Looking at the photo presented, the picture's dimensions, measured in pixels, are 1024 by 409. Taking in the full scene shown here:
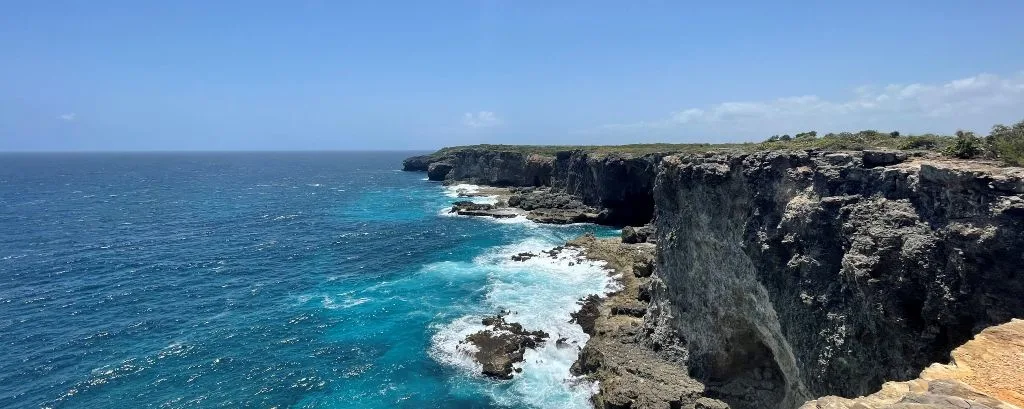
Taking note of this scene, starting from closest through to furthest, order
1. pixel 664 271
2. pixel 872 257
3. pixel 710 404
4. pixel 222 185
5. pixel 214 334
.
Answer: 1. pixel 872 257
2. pixel 710 404
3. pixel 664 271
4. pixel 214 334
5. pixel 222 185

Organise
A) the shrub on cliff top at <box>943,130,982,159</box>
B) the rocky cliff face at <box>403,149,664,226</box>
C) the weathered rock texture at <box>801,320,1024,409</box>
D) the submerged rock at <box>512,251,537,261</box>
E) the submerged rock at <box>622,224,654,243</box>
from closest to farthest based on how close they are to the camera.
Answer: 1. the weathered rock texture at <box>801,320,1024,409</box>
2. the shrub on cliff top at <box>943,130,982,159</box>
3. the submerged rock at <box>512,251,537,261</box>
4. the submerged rock at <box>622,224,654,243</box>
5. the rocky cliff face at <box>403,149,664,226</box>

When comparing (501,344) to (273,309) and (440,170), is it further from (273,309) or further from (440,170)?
(440,170)

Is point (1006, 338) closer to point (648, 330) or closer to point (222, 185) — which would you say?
point (648, 330)

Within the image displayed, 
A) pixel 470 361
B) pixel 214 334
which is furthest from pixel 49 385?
pixel 470 361

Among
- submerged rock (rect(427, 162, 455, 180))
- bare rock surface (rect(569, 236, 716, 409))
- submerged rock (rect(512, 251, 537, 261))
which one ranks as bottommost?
bare rock surface (rect(569, 236, 716, 409))

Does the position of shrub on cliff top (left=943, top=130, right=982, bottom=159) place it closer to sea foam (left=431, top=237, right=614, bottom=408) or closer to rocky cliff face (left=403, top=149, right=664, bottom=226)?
sea foam (left=431, top=237, right=614, bottom=408)

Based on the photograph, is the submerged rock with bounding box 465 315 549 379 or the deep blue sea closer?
the deep blue sea

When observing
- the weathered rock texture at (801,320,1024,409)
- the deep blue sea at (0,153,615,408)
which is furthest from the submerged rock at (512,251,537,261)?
the weathered rock texture at (801,320,1024,409)
